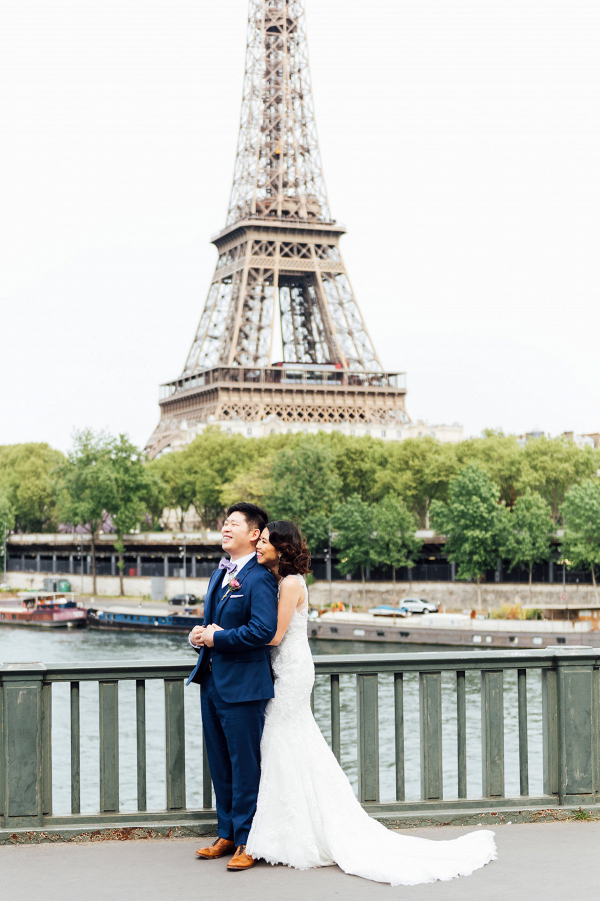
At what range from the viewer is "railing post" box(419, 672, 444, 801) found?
637 cm

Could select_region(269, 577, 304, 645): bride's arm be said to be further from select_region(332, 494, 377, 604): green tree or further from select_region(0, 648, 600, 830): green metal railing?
select_region(332, 494, 377, 604): green tree

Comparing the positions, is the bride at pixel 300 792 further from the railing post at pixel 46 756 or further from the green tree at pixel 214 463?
the green tree at pixel 214 463

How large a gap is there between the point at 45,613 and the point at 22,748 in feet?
168

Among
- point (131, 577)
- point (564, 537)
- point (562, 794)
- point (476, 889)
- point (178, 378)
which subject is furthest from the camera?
point (178, 378)

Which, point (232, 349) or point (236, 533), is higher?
point (232, 349)

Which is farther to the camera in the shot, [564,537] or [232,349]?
[232,349]

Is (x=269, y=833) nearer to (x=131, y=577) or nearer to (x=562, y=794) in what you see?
(x=562, y=794)

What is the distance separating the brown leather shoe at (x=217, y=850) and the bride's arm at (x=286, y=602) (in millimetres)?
1091

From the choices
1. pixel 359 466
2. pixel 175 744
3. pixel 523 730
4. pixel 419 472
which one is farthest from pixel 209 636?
pixel 359 466

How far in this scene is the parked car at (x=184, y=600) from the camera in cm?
5872

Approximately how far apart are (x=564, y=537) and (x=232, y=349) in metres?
32.1

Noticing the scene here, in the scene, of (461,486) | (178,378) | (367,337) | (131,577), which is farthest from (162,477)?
(461,486)

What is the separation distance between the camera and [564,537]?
49.8 metres

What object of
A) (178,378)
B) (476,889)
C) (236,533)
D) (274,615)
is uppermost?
(178,378)
